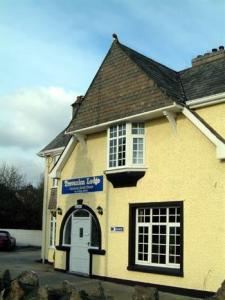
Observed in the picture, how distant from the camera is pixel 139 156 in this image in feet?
57.4

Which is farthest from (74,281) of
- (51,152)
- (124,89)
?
(51,152)

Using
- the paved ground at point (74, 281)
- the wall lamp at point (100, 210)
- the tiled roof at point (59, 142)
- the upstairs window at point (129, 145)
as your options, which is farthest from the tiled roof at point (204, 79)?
the tiled roof at point (59, 142)

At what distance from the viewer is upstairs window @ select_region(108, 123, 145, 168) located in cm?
1734

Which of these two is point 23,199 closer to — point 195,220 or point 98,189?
point 98,189

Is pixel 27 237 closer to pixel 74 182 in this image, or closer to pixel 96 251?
pixel 74 182

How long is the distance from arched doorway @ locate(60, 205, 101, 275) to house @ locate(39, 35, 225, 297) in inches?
1.6

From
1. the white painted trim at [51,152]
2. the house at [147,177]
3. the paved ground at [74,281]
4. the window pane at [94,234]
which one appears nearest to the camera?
the paved ground at [74,281]

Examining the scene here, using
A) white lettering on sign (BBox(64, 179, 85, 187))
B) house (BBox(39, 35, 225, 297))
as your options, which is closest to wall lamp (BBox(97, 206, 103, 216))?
house (BBox(39, 35, 225, 297))

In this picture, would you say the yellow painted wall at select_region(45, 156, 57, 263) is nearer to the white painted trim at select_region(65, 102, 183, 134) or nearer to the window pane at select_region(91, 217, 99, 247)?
the window pane at select_region(91, 217, 99, 247)

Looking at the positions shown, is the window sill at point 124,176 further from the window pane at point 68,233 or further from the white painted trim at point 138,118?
the window pane at point 68,233

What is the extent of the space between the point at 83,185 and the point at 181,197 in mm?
5319

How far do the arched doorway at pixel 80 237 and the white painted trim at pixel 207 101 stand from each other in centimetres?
602

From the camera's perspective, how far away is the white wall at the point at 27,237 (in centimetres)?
3798

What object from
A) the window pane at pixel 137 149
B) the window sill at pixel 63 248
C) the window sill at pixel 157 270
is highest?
the window pane at pixel 137 149
